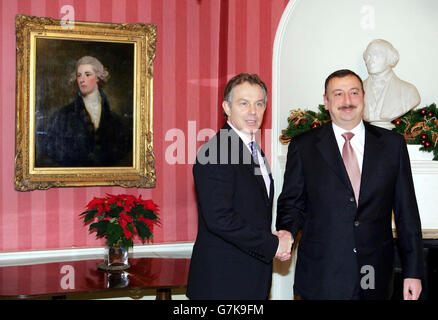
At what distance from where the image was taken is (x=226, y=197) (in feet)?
7.10

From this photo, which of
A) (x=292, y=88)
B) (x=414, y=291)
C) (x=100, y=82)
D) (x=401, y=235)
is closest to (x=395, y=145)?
(x=401, y=235)

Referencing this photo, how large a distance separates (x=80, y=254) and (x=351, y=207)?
234 centimetres

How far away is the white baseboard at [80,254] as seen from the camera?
3814 millimetres

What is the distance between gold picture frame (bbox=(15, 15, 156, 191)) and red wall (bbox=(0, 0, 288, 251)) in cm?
8

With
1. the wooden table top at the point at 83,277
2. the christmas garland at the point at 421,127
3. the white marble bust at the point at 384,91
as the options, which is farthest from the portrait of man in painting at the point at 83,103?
the christmas garland at the point at 421,127

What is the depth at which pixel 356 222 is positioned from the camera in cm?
241

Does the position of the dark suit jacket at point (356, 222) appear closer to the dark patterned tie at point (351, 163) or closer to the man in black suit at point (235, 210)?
the dark patterned tie at point (351, 163)

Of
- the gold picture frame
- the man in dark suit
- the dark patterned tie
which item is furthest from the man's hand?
the gold picture frame

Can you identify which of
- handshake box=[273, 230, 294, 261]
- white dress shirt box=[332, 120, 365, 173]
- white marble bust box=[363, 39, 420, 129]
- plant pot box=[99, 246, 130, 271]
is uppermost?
white marble bust box=[363, 39, 420, 129]

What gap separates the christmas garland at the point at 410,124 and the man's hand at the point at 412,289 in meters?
1.68

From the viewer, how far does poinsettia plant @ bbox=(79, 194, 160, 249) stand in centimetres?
337

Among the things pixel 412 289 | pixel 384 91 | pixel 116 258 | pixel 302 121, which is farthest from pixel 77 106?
pixel 412 289

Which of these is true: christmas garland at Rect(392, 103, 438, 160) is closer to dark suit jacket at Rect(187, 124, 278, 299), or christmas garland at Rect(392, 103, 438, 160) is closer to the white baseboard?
the white baseboard

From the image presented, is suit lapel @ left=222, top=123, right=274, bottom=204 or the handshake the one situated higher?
suit lapel @ left=222, top=123, right=274, bottom=204
